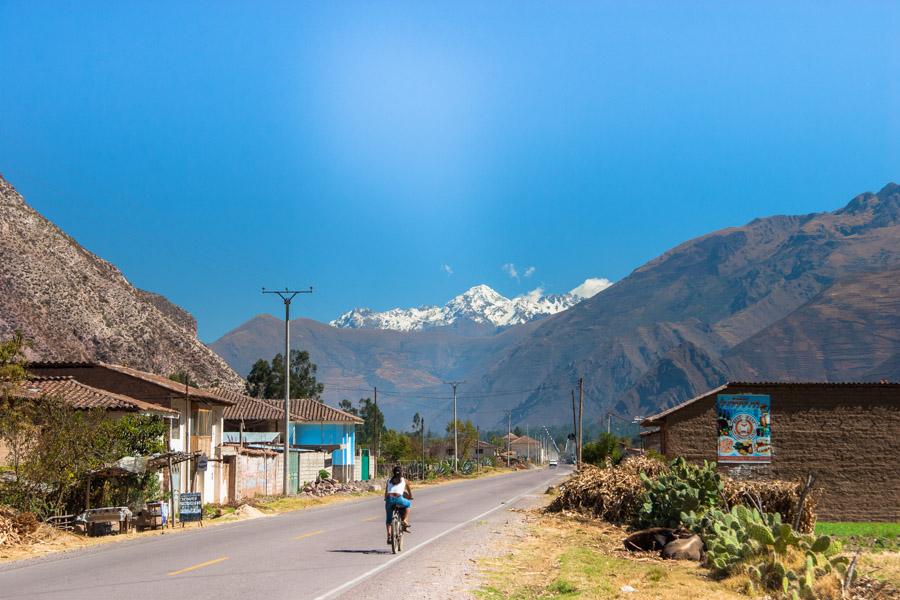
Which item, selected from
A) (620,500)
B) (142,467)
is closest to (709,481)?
(620,500)

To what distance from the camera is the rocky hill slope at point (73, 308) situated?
84625mm

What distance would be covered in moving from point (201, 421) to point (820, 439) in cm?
2928

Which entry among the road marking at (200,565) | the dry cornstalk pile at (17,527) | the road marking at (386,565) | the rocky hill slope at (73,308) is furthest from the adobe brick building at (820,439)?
the rocky hill slope at (73,308)

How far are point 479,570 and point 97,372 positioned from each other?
32146 millimetres

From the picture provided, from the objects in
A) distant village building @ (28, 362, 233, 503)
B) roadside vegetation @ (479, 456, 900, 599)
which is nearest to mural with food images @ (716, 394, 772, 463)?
roadside vegetation @ (479, 456, 900, 599)

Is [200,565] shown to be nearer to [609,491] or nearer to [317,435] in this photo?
[609,491]

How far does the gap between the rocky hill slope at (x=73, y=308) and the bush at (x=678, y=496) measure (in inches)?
2418

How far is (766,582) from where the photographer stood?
1698 cm

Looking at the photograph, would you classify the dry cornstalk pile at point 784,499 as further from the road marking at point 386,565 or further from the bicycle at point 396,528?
the bicycle at point 396,528

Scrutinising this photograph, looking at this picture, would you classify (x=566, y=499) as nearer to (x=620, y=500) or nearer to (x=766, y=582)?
(x=620, y=500)

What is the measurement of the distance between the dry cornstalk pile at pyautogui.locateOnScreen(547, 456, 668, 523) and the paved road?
298 inches

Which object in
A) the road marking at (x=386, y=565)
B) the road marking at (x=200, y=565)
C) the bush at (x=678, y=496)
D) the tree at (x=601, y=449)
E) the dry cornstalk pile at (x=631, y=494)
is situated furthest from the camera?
the tree at (x=601, y=449)

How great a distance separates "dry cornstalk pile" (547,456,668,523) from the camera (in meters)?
35.1

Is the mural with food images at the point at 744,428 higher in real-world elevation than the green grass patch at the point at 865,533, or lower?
higher
